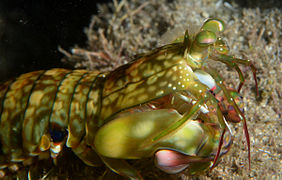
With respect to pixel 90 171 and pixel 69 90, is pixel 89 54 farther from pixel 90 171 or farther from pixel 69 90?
pixel 90 171

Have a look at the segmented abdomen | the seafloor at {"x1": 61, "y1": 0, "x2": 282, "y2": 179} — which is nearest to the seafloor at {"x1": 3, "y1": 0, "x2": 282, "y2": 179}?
the seafloor at {"x1": 61, "y1": 0, "x2": 282, "y2": 179}

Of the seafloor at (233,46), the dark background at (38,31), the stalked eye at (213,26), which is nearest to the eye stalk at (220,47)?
the stalked eye at (213,26)

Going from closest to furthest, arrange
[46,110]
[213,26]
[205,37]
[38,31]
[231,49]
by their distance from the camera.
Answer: [205,37] → [213,26] → [46,110] → [231,49] → [38,31]

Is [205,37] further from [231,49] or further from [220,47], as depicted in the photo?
[231,49]

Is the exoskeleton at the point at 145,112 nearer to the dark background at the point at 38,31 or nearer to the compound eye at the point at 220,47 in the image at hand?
the compound eye at the point at 220,47

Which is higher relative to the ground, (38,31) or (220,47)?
(220,47)

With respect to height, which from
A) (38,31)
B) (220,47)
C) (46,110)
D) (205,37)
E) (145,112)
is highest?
(205,37)

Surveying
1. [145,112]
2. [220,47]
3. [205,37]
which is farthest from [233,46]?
[145,112]
